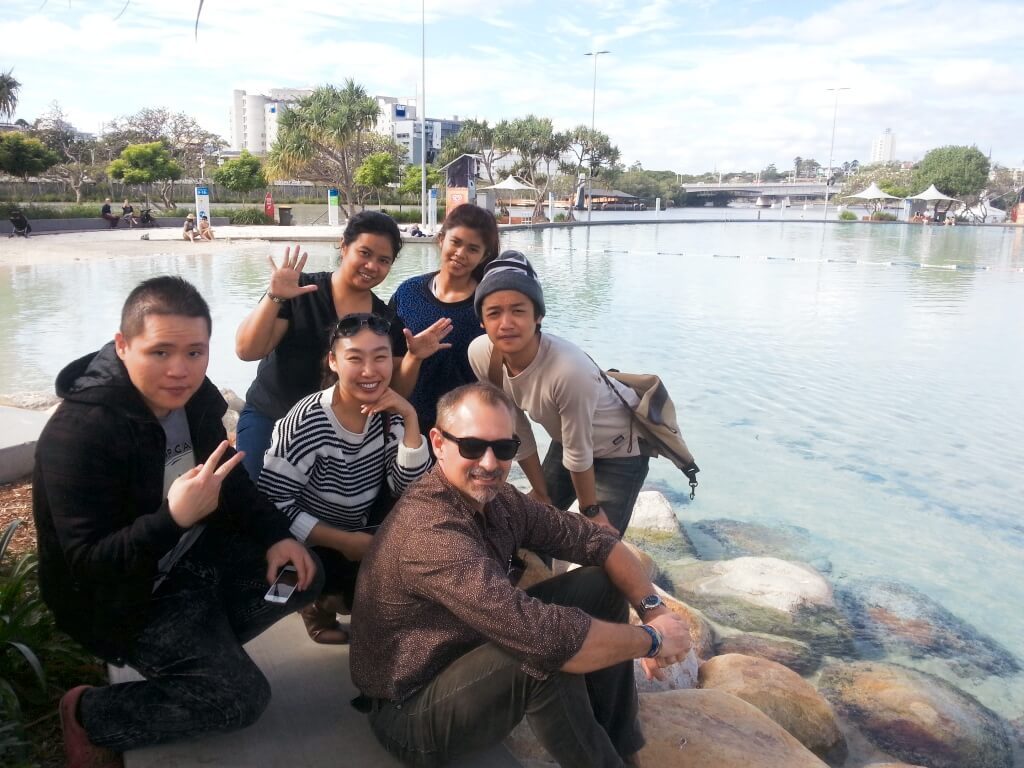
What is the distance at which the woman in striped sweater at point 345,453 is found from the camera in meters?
2.80

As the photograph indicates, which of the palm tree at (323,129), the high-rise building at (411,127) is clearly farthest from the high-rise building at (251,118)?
the palm tree at (323,129)

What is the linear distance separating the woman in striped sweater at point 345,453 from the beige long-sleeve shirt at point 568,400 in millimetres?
541

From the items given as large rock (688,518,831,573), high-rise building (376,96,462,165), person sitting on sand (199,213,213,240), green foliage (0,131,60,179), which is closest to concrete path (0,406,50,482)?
large rock (688,518,831,573)

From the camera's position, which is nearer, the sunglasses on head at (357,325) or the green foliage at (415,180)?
the sunglasses on head at (357,325)

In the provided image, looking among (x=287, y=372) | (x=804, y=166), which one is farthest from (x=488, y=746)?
(x=804, y=166)

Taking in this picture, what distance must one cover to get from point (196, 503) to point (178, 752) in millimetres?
777

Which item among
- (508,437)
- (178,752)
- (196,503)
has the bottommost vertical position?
(178,752)

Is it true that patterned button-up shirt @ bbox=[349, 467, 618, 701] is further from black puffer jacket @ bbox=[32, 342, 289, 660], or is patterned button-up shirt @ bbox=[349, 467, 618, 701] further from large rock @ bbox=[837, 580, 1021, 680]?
large rock @ bbox=[837, 580, 1021, 680]

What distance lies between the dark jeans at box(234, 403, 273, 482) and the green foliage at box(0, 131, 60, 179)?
1431 inches

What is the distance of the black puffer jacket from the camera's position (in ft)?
6.88

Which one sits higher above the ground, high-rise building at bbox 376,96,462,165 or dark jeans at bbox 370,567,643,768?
high-rise building at bbox 376,96,462,165

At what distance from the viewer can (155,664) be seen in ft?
7.52

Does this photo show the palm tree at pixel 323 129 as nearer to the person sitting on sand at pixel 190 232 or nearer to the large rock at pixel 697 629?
the person sitting on sand at pixel 190 232

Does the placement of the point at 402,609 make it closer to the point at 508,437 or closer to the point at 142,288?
the point at 508,437
